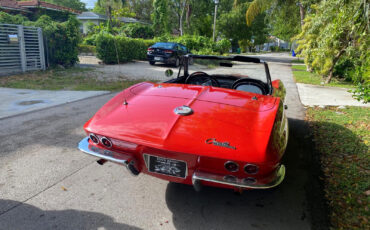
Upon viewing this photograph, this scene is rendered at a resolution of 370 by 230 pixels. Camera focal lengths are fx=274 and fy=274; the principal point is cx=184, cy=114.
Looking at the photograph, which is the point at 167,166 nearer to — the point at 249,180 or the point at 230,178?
the point at 230,178

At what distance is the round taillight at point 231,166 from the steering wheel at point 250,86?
Answer: 154cm

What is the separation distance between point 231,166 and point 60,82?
9.36m

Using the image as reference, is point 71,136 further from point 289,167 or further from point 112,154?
point 289,167

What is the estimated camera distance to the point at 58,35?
12.9 m

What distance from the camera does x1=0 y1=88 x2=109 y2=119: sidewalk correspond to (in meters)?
6.24

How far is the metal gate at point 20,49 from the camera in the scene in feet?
36.0

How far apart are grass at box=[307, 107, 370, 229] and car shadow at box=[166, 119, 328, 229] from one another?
0.18 meters

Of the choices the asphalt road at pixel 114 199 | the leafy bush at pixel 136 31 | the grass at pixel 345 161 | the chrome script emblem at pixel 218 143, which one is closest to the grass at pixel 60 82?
the asphalt road at pixel 114 199

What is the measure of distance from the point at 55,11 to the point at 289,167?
2620cm

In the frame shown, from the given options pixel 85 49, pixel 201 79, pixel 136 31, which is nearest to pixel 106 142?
pixel 201 79

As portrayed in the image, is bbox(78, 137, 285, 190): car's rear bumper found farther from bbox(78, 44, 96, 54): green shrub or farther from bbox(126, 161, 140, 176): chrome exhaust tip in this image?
bbox(78, 44, 96, 54): green shrub

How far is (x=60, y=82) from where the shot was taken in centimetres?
1004

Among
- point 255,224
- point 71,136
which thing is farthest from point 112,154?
point 71,136

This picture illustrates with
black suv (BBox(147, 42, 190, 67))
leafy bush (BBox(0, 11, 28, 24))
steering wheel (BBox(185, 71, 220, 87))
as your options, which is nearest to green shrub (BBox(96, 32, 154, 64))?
black suv (BBox(147, 42, 190, 67))
